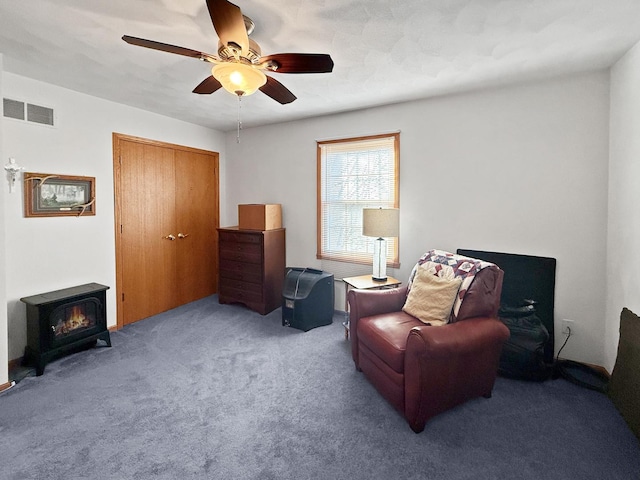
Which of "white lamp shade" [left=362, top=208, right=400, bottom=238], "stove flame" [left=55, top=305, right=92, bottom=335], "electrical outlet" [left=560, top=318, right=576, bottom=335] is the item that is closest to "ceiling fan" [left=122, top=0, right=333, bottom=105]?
"white lamp shade" [left=362, top=208, right=400, bottom=238]

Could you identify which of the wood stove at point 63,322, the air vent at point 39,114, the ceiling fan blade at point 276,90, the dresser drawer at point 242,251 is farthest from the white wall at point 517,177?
the wood stove at point 63,322

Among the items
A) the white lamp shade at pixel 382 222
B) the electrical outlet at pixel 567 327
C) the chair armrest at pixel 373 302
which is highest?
the white lamp shade at pixel 382 222

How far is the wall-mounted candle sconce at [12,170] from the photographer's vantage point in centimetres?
265

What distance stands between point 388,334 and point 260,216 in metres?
2.42

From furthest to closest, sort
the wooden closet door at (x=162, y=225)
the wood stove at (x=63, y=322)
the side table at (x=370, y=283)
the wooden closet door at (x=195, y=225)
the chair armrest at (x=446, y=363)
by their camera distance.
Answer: the wooden closet door at (x=195, y=225)
the wooden closet door at (x=162, y=225)
the side table at (x=370, y=283)
the wood stove at (x=63, y=322)
the chair armrest at (x=446, y=363)

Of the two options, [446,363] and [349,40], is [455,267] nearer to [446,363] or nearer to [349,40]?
[446,363]

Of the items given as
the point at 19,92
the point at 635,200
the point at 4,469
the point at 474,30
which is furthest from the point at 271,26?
the point at 4,469

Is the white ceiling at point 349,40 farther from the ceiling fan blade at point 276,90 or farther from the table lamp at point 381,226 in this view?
the table lamp at point 381,226

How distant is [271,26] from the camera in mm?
1951

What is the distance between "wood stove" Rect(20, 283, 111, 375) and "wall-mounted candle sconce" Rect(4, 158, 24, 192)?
1.00m

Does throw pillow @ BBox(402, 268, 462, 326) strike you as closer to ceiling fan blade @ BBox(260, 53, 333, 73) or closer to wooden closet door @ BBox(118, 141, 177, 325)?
ceiling fan blade @ BBox(260, 53, 333, 73)

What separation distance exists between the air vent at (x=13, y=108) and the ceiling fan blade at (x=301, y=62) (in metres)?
2.46

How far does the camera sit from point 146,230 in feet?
12.7

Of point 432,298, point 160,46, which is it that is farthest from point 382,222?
point 160,46
